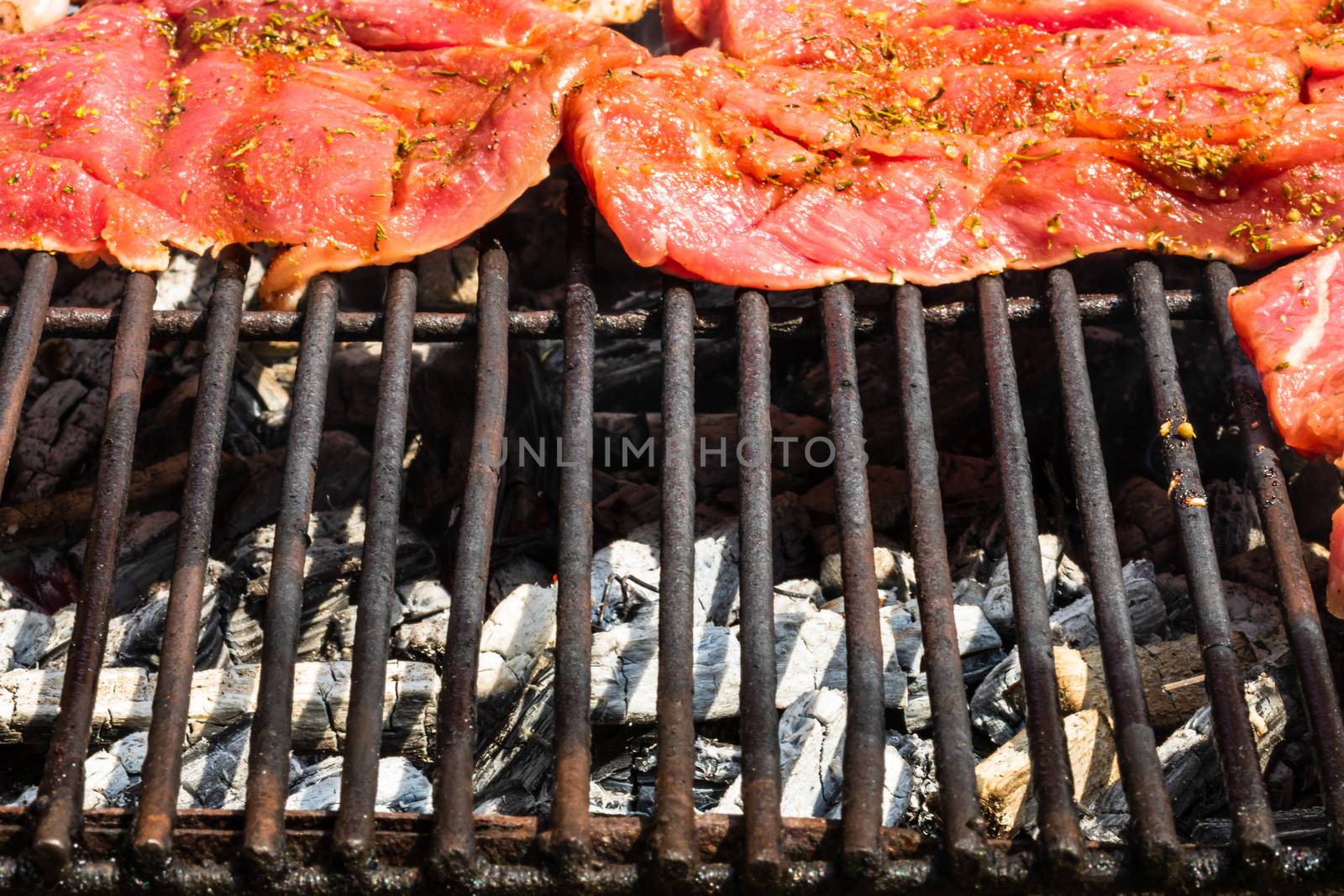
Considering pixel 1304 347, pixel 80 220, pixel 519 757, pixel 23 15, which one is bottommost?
pixel 519 757

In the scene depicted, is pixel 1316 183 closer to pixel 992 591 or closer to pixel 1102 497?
pixel 1102 497

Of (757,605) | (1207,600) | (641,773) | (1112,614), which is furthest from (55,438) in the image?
(1207,600)

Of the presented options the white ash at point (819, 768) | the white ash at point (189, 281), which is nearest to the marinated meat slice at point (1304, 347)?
the white ash at point (819, 768)

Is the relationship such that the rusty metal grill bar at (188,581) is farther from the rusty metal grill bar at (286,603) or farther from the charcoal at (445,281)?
the charcoal at (445,281)

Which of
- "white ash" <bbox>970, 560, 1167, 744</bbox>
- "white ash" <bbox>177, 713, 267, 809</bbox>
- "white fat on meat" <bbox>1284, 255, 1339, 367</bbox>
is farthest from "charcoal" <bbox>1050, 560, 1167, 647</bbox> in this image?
"white ash" <bbox>177, 713, 267, 809</bbox>

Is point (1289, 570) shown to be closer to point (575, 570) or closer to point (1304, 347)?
point (1304, 347)

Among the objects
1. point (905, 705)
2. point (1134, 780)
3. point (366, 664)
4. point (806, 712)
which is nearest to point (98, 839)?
point (366, 664)
